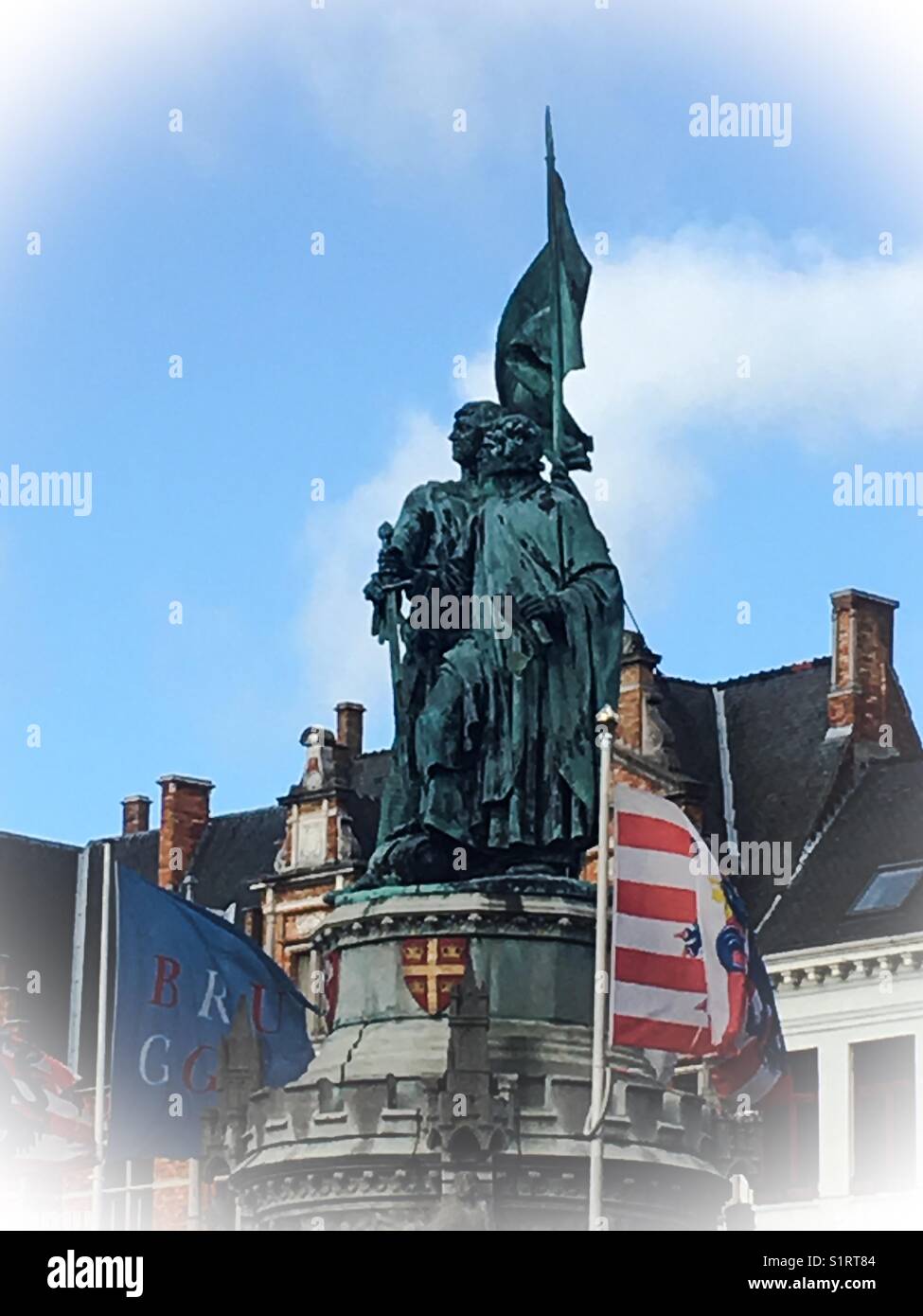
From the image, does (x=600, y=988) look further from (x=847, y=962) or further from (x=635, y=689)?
(x=635, y=689)

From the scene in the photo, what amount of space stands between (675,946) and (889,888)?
26372mm

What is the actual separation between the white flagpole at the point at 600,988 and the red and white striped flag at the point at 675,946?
0.20 metres

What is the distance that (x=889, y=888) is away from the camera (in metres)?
55.3

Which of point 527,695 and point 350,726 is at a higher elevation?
point 350,726

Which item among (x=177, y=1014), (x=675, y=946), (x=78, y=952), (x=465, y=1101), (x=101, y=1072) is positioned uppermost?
(x=78, y=952)

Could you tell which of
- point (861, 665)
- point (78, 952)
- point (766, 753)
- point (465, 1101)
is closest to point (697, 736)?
point (766, 753)

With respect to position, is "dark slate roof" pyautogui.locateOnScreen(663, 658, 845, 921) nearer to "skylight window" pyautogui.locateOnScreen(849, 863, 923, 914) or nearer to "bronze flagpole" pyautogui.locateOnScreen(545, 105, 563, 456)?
"skylight window" pyautogui.locateOnScreen(849, 863, 923, 914)

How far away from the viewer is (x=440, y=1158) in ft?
87.2

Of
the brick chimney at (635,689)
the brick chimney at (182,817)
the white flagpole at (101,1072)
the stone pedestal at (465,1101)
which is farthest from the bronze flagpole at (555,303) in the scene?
the brick chimney at (182,817)

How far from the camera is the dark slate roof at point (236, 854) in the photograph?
223 feet

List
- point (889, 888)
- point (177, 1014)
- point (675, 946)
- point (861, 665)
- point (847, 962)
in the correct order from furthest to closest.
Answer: point (861, 665)
point (889, 888)
point (847, 962)
point (177, 1014)
point (675, 946)

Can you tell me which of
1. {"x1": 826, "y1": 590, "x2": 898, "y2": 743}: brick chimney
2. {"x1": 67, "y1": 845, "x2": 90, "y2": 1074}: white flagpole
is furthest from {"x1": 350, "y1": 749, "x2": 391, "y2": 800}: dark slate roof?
{"x1": 826, "y1": 590, "x2": 898, "y2": 743}: brick chimney

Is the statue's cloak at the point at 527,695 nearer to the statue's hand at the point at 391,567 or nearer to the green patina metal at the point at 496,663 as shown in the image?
the green patina metal at the point at 496,663
